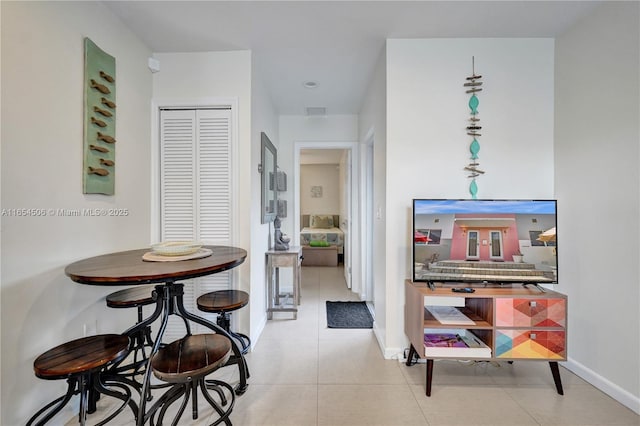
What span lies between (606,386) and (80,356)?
3.05 metres

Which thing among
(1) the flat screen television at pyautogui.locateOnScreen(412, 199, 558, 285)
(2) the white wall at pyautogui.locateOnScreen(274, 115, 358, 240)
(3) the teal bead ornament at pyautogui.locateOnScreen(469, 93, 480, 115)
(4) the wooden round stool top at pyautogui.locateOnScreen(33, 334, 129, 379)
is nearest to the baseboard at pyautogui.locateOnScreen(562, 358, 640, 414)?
(1) the flat screen television at pyautogui.locateOnScreen(412, 199, 558, 285)

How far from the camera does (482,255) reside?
77.4 inches

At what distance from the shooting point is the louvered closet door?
246 centimetres

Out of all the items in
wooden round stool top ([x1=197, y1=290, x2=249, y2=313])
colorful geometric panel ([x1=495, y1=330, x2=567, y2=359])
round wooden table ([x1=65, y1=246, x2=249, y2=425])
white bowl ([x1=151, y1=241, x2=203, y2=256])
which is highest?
white bowl ([x1=151, y1=241, x2=203, y2=256])

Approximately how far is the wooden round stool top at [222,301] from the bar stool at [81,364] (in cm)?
49

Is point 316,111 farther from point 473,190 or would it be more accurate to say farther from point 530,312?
point 530,312

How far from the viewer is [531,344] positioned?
71.2 inches

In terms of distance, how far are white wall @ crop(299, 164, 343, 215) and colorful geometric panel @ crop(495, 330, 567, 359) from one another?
5839mm

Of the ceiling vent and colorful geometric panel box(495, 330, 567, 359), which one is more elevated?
the ceiling vent

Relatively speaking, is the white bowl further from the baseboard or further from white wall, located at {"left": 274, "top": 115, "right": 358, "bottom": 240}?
the baseboard

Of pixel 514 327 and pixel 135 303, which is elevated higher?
pixel 135 303

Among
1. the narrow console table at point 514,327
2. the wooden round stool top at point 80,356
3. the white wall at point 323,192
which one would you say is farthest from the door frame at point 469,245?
the white wall at point 323,192

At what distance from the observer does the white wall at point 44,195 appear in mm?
→ 1325

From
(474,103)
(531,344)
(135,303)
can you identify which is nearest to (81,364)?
(135,303)
